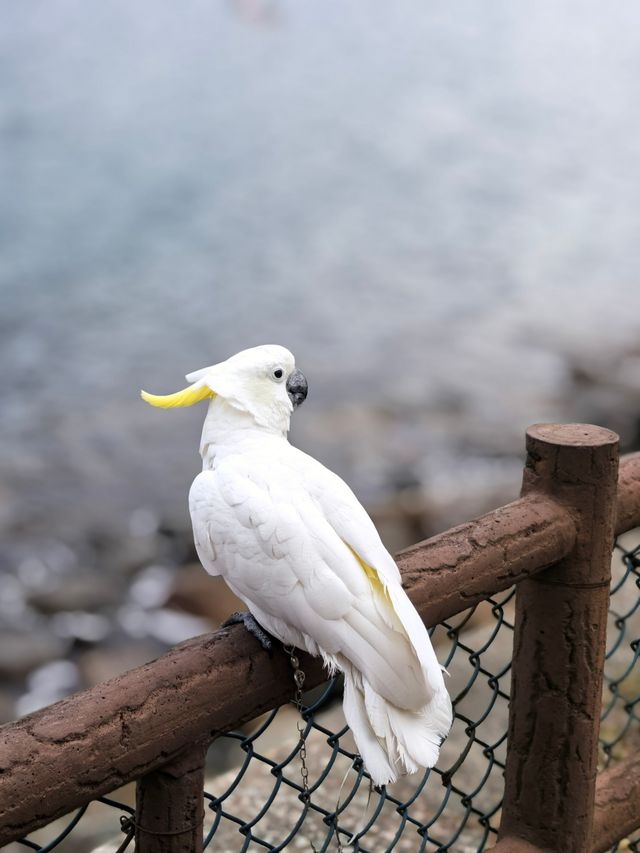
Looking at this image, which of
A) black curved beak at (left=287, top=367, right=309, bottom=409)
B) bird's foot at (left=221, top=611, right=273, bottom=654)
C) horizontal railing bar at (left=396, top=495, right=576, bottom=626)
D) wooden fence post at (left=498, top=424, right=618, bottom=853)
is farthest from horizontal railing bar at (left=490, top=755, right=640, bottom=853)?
black curved beak at (left=287, top=367, right=309, bottom=409)

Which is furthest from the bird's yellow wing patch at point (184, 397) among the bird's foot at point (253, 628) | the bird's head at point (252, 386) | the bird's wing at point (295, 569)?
the bird's foot at point (253, 628)

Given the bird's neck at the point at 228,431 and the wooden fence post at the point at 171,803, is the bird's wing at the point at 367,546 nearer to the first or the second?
the bird's neck at the point at 228,431

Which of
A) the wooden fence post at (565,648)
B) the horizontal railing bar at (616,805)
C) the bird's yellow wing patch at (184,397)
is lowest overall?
the horizontal railing bar at (616,805)

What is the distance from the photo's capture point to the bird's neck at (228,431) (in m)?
1.03

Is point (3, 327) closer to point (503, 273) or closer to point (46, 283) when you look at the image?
point (46, 283)

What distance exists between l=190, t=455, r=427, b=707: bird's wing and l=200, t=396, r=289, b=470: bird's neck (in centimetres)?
5

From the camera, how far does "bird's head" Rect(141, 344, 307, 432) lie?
104 centimetres

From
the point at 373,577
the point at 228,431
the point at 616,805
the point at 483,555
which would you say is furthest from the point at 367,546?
the point at 616,805

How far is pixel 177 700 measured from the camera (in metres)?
0.71

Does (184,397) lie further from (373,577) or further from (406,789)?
(406,789)

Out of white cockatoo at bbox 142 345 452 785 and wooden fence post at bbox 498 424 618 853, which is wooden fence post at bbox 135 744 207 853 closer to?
white cockatoo at bbox 142 345 452 785

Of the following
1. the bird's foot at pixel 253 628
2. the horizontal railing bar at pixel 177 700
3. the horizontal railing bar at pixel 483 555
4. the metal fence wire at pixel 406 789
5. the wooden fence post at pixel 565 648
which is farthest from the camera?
the metal fence wire at pixel 406 789

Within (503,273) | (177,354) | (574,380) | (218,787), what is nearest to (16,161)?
(177,354)

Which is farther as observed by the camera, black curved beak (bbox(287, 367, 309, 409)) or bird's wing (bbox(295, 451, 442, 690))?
black curved beak (bbox(287, 367, 309, 409))
